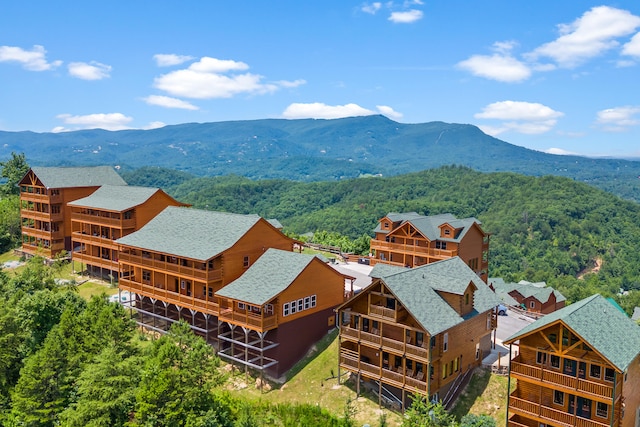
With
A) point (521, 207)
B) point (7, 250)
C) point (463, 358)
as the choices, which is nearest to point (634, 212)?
point (521, 207)

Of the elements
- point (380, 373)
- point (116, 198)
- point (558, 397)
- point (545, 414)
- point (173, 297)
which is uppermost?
point (116, 198)

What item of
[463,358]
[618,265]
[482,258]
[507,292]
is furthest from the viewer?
[618,265]

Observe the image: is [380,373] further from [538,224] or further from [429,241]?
[538,224]

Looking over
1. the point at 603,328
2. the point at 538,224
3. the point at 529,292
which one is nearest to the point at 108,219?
the point at 603,328

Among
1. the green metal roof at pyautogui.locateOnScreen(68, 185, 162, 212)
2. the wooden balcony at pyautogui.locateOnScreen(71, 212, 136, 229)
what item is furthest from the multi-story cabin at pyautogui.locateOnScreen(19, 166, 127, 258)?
the wooden balcony at pyautogui.locateOnScreen(71, 212, 136, 229)

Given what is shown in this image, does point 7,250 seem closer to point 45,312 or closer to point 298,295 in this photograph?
point 45,312

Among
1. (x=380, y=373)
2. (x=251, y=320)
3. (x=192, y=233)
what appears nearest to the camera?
(x=380, y=373)

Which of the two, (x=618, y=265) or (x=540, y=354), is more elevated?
(x=540, y=354)
